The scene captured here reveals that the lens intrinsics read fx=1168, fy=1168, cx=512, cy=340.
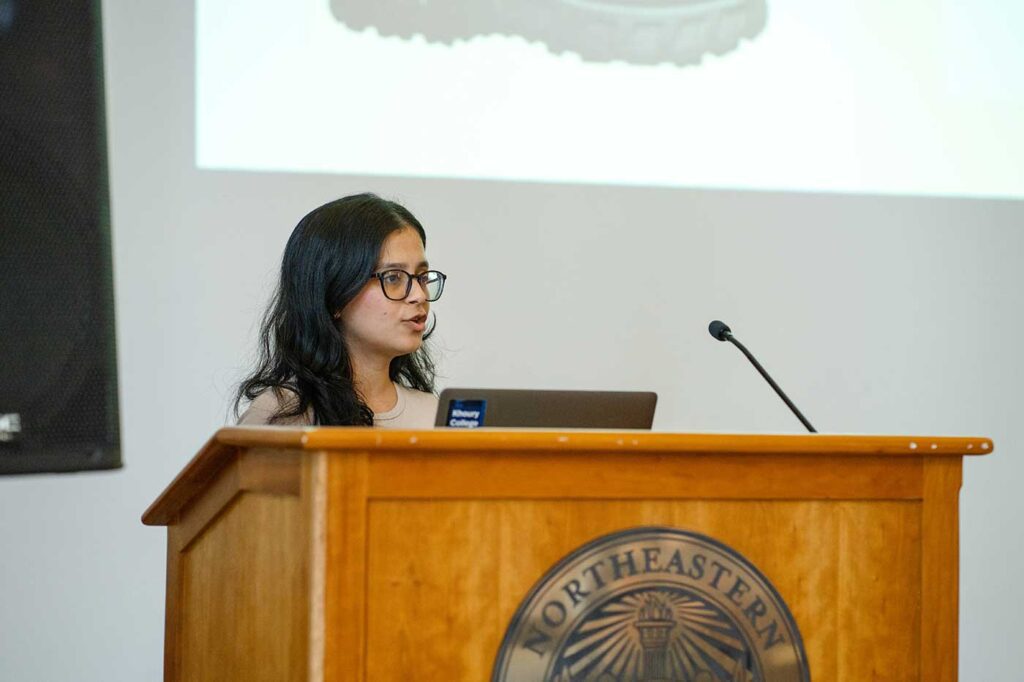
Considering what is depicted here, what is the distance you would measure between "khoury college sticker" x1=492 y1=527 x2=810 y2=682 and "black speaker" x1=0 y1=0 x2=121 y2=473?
0.46 metres

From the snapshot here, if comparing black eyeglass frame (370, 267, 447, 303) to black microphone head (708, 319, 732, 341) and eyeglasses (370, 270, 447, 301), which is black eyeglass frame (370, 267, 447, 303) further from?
black microphone head (708, 319, 732, 341)

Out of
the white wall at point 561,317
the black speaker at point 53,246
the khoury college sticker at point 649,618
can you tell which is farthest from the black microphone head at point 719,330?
the black speaker at point 53,246

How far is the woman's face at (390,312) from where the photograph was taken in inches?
86.4

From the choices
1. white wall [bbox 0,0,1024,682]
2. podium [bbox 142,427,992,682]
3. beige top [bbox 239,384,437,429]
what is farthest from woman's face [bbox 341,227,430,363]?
white wall [bbox 0,0,1024,682]

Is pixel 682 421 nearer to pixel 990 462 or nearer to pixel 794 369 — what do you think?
pixel 794 369

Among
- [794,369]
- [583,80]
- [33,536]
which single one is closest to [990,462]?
[794,369]

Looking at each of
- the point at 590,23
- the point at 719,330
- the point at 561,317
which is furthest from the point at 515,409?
the point at 590,23

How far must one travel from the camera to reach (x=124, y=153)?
300 centimetres

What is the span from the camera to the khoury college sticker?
119 centimetres

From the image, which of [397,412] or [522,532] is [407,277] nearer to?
[397,412]

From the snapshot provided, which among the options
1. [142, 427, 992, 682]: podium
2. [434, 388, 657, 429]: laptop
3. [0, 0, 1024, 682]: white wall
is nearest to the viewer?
[142, 427, 992, 682]: podium

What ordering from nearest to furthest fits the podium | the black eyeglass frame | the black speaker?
the black speaker < the podium < the black eyeglass frame

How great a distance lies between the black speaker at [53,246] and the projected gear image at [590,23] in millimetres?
2047

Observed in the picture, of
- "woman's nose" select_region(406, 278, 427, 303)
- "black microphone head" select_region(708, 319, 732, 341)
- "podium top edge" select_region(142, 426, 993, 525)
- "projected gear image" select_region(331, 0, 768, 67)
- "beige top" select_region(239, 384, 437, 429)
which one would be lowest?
"beige top" select_region(239, 384, 437, 429)
